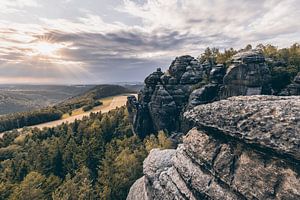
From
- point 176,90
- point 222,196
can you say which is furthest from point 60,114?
point 222,196

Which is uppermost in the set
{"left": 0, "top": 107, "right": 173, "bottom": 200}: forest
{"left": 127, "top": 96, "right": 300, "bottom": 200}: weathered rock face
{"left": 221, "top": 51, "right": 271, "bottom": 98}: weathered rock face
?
{"left": 221, "top": 51, "right": 271, "bottom": 98}: weathered rock face

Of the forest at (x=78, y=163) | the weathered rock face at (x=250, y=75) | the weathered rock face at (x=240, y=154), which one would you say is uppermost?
the weathered rock face at (x=250, y=75)

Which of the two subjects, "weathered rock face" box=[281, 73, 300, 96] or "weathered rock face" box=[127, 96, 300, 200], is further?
"weathered rock face" box=[281, 73, 300, 96]

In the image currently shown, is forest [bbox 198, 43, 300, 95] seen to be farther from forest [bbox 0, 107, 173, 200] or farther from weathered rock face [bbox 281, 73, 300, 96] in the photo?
forest [bbox 0, 107, 173, 200]

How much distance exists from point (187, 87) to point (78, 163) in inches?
1804

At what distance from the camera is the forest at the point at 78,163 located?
59719 mm

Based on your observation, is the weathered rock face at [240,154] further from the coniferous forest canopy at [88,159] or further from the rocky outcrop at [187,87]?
the rocky outcrop at [187,87]

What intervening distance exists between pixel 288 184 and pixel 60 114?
19271 centimetres

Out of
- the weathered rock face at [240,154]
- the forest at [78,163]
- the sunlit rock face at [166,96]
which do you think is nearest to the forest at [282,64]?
the sunlit rock face at [166,96]

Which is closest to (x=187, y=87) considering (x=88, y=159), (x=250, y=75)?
(x=250, y=75)

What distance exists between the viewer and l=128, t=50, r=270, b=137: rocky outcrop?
70.1m

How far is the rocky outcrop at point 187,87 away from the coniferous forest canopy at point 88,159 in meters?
6.41

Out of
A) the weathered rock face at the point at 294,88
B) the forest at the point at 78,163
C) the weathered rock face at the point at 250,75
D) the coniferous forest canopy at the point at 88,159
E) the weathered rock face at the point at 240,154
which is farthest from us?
the weathered rock face at the point at 250,75

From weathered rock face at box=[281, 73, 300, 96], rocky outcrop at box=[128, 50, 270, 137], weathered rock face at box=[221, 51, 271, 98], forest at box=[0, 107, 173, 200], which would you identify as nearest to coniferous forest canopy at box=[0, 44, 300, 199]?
forest at box=[0, 107, 173, 200]
